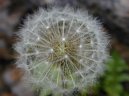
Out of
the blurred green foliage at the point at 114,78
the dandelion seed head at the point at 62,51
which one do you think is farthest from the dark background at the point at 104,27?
the dandelion seed head at the point at 62,51

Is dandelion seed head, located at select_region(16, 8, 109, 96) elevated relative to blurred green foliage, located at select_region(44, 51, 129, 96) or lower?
elevated

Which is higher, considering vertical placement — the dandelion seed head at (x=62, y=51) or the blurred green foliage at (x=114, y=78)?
the dandelion seed head at (x=62, y=51)

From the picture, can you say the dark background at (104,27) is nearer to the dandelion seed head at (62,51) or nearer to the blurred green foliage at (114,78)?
the blurred green foliage at (114,78)

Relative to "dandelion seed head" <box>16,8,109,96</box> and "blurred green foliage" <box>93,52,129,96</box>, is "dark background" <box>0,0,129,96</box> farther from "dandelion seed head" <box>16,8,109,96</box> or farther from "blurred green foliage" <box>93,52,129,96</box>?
"dandelion seed head" <box>16,8,109,96</box>

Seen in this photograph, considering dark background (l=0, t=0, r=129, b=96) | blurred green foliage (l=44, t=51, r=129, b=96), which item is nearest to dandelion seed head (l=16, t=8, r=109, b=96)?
dark background (l=0, t=0, r=129, b=96)

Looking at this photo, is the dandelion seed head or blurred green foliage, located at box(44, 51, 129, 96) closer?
the dandelion seed head
